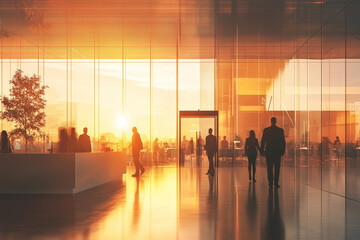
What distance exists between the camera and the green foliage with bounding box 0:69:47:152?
18188 millimetres

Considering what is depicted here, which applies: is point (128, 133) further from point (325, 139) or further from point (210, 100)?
point (325, 139)

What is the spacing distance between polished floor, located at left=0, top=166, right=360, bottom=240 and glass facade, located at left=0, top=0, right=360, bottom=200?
4979 millimetres

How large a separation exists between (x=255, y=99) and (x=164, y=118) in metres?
4.98

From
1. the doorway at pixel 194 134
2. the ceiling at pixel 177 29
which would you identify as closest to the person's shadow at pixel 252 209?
the ceiling at pixel 177 29

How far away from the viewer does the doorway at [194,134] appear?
19.9 meters

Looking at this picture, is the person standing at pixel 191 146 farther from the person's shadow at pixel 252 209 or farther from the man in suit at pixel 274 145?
the person's shadow at pixel 252 209

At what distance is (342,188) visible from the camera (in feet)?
30.8

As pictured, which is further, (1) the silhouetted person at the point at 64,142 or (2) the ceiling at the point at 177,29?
(1) the silhouetted person at the point at 64,142

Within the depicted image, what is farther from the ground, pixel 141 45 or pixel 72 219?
pixel 141 45

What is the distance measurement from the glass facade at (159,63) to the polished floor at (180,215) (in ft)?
16.3

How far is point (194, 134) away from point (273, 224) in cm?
1424

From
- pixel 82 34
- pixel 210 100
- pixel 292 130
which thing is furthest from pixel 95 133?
pixel 292 130

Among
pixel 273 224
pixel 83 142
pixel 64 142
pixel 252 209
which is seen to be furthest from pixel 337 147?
pixel 64 142

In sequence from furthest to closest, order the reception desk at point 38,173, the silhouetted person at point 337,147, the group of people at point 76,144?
the group of people at point 76,144 → the reception desk at point 38,173 → the silhouetted person at point 337,147
